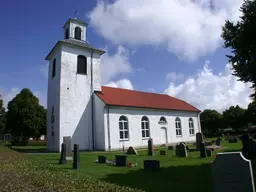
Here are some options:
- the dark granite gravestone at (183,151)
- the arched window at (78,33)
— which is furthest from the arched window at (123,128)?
the arched window at (78,33)

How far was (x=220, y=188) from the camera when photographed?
423 centimetres

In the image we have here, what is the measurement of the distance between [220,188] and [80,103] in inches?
818

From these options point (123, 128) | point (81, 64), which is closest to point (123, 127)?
point (123, 128)

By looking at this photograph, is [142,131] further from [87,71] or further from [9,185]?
[9,185]

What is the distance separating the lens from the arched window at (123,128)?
Answer: 2408 centimetres

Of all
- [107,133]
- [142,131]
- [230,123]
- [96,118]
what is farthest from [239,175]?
[230,123]

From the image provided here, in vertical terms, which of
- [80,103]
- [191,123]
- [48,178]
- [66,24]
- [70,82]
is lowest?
[48,178]

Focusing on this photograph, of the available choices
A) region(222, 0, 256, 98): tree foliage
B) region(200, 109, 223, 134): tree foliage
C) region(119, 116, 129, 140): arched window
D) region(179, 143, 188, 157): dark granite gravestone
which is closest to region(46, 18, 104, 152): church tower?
region(119, 116, 129, 140): arched window

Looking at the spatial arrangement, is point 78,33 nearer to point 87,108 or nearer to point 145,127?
point 87,108

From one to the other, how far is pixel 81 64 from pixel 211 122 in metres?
47.0

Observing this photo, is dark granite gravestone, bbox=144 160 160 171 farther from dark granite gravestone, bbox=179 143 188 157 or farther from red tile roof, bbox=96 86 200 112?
red tile roof, bbox=96 86 200 112

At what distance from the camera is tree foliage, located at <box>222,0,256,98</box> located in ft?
30.2

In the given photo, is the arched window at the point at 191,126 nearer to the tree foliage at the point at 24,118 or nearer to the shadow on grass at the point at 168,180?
the shadow on grass at the point at 168,180

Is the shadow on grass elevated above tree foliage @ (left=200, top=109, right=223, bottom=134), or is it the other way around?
tree foliage @ (left=200, top=109, right=223, bottom=134)
